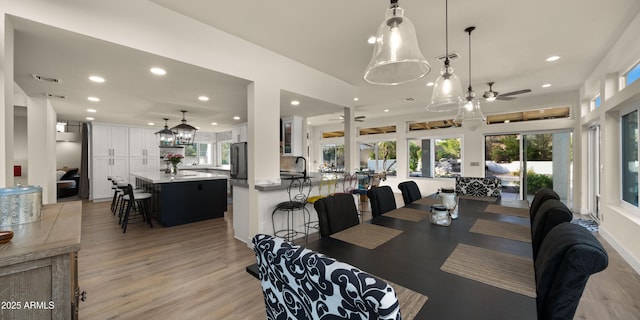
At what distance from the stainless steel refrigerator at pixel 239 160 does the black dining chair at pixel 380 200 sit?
266 cm

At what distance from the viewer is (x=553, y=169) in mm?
5660

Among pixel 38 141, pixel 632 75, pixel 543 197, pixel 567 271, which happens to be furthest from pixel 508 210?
pixel 38 141

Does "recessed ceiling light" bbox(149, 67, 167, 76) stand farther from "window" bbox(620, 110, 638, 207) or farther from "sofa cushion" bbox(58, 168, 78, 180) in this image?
"sofa cushion" bbox(58, 168, 78, 180)

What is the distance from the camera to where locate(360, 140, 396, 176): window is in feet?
27.4

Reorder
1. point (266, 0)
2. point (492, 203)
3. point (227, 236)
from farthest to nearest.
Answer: point (227, 236)
point (492, 203)
point (266, 0)

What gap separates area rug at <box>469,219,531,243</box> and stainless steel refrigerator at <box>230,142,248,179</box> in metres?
3.58

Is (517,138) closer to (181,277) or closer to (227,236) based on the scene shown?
(227,236)

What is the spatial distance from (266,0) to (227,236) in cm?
325

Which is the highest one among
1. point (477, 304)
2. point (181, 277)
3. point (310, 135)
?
point (310, 135)

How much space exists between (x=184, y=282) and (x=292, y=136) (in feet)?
12.1

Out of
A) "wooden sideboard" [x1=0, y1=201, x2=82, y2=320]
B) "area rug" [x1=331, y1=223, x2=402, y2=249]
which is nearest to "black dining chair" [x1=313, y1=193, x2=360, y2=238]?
"area rug" [x1=331, y1=223, x2=402, y2=249]

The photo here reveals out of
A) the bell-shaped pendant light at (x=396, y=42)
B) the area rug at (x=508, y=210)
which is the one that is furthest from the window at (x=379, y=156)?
the bell-shaped pendant light at (x=396, y=42)

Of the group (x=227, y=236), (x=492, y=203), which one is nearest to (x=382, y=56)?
(x=492, y=203)

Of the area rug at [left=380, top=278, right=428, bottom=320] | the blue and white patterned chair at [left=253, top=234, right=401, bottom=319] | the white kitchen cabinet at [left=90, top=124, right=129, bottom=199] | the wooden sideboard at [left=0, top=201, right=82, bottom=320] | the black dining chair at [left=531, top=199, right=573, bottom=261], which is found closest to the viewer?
the blue and white patterned chair at [left=253, top=234, right=401, bottom=319]
